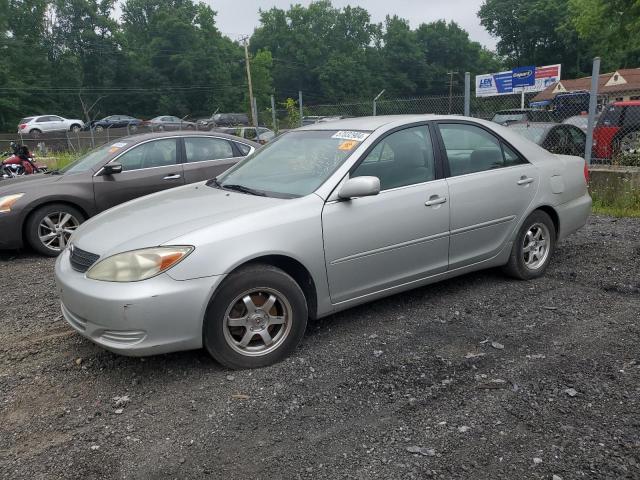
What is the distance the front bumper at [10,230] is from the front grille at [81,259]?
338 cm

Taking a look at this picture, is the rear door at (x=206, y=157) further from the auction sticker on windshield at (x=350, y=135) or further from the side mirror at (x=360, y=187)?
the side mirror at (x=360, y=187)

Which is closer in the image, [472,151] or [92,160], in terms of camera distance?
[472,151]

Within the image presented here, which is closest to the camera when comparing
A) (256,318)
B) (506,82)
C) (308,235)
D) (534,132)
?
(256,318)

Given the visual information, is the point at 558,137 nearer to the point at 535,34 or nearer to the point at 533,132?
the point at 533,132

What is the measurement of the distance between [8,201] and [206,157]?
250 centimetres

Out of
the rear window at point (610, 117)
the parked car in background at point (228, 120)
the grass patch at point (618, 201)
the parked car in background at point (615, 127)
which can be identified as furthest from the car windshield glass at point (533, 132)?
the parked car in background at point (228, 120)

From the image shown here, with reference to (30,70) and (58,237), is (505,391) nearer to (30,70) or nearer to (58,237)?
(58,237)

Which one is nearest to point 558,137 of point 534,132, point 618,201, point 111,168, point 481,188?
point 534,132

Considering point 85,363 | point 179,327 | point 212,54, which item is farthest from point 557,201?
point 212,54

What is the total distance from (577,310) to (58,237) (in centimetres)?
583

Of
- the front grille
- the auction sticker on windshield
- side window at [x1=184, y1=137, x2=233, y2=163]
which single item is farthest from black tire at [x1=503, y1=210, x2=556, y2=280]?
side window at [x1=184, y1=137, x2=233, y2=163]

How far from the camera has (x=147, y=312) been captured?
10.2ft

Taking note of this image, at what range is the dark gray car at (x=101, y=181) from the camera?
6590 mm

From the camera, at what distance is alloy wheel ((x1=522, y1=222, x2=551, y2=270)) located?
4.98 m
